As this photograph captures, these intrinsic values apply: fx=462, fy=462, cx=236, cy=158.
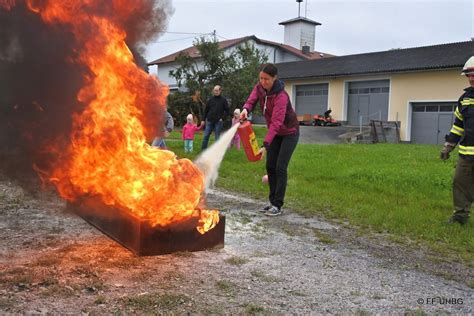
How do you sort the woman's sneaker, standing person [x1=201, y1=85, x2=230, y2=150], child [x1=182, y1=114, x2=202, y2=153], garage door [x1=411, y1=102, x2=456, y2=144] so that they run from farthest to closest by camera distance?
garage door [x1=411, y1=102, x2=456, y2=144], child [x1=182, y1=114, x2=202, y2=153], standing person [x1=201, y1=85, x2=230, y2=150], the woman's sneaker

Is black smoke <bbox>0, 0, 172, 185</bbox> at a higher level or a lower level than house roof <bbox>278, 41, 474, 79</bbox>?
lower

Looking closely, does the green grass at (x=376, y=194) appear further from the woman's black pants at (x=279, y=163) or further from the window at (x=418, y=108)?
the window at (x=418, y=108)

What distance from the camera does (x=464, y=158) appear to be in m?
6.32

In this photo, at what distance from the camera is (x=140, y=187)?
14.5 feet

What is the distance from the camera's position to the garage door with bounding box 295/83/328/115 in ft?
123

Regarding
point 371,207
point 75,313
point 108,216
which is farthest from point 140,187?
point 371,207

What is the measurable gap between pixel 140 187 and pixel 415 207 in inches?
196

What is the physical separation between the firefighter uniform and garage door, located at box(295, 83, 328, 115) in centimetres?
3130

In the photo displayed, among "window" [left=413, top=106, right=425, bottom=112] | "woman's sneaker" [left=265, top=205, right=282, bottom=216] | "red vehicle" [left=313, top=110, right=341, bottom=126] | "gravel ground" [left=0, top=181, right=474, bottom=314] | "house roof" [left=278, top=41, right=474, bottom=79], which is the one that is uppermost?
"house roof" [left=278, top=41, right=474, bottom=79]

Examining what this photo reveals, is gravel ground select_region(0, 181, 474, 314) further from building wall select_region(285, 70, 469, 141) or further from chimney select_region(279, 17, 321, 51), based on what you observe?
chimney select_region(279, 17, 321, 51)

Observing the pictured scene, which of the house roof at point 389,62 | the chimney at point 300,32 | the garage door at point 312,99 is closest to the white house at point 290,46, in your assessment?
the chimney at point 300,32

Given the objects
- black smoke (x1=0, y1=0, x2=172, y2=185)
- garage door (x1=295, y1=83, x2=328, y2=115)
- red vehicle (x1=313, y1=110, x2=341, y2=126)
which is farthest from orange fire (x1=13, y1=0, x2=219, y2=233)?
garage door (x1=295, y1=83, x2=328, y2=115)

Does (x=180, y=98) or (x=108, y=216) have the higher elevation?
(x=180, y=98)

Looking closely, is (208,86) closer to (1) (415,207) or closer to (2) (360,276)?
(1) (415,207)
